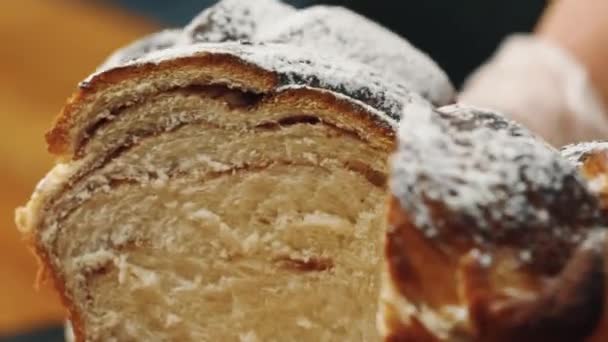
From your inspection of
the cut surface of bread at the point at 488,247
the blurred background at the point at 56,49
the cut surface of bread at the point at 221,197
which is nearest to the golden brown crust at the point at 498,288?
the cut surface of bread at the point at 488,247

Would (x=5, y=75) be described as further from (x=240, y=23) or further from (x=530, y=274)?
(x=530, y=274)

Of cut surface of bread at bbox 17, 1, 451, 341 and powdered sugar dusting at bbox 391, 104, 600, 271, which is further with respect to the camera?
cut surface of bread at bbox 17, 1, 451, 341

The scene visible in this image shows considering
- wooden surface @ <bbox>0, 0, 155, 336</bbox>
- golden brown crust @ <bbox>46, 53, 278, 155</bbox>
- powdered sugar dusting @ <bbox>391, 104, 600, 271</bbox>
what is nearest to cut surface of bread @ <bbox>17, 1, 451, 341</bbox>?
golden brown crust @ <bbox>46, 53, 278, 155</bbox>

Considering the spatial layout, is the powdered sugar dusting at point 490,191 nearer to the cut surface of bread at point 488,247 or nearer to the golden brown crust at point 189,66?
the cut surface of bread at point 488,247

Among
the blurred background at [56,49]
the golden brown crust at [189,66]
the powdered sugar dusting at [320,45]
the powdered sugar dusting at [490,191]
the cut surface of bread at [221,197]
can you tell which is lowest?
the powdered sugar dusting at [490,191]

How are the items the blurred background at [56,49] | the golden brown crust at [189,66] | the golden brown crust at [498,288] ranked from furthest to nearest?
the blurred background at [56,49], the golden brown crust at [189,66], the golden brown crust at [498,288]

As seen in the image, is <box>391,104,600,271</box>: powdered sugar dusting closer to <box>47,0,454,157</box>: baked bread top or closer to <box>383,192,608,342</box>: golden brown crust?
<box>383,192,608,342</box>: golden brown crust
